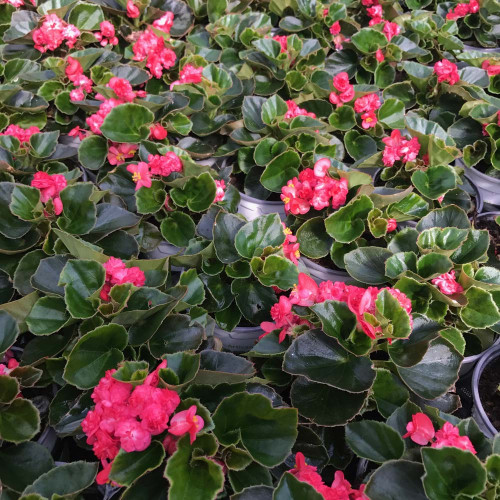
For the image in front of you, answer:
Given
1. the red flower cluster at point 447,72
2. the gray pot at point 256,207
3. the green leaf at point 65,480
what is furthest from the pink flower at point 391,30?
the green leaf at point 65,480

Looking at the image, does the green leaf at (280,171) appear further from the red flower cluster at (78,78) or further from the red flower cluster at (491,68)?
the red flower cluster at (491,68)

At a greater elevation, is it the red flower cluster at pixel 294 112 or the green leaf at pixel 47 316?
the red flower cluster at pixel 294 112

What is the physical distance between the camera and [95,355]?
956 mm

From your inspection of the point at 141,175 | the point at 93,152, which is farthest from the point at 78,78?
the point at 141,175

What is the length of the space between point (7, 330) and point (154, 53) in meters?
1.18

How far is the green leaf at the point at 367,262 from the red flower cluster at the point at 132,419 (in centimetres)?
58

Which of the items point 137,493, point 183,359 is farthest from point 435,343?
point 137,493

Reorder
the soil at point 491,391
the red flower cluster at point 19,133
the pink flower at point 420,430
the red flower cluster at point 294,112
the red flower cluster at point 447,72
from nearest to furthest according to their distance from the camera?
the pink flower at point 420,430
the soil at point 491,391
the red flower cluster at point 19,133
the red flower cluster at point 294,112
the red flower cluster at point 447,72

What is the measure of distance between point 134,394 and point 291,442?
272 mm

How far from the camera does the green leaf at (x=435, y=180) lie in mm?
1388

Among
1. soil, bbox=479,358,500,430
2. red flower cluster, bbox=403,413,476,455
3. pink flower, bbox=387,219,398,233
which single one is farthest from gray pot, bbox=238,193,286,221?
red flower cluster, bbox=403,413,476,455

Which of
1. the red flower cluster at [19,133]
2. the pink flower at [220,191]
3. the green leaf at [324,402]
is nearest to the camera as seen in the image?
the green leaf at [324,402]

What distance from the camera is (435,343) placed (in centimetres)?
99

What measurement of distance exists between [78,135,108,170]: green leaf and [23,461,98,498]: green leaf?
939mm
